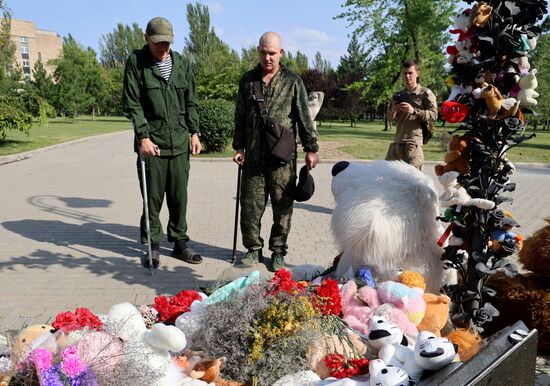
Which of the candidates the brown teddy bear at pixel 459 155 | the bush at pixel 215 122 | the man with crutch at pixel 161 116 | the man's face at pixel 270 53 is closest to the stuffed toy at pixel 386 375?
the brown teddy bear at pixel 459 155

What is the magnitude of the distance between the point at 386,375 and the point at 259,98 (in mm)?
2988

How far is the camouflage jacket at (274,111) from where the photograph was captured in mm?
4301

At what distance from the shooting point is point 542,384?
2656 millimetres

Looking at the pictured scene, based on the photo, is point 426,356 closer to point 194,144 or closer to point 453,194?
point 453,194

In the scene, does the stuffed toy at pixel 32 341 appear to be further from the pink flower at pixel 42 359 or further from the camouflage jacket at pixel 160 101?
the camouflage jacket at pixel 160 101

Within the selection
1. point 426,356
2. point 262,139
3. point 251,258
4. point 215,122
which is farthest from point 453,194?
point 215,122

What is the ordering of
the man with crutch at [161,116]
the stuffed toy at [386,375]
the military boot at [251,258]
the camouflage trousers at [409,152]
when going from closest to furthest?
1. the stuffed toy at [386,375]
2. the man with crutch at [161,116]
3. the military boot at [251,258]
4. the camouflage trousers at [409,152]

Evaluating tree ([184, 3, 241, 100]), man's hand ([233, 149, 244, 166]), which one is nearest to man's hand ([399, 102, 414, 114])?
man's hand ([233, 149, 244, 166])

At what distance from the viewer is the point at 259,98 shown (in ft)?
13.9

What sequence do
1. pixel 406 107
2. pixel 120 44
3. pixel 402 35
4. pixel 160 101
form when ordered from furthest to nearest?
pixel 120 44, pixel 402 35, pixel 406 107, pixel 160 101

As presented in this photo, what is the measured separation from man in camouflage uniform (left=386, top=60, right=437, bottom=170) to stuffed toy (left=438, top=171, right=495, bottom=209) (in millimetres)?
2496

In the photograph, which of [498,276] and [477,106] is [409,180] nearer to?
[477,106]

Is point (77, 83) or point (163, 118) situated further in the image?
point (77, 83)

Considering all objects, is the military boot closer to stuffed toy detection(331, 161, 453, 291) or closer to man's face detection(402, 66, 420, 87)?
stuffed toy detection(331, 161, 453, 291)
